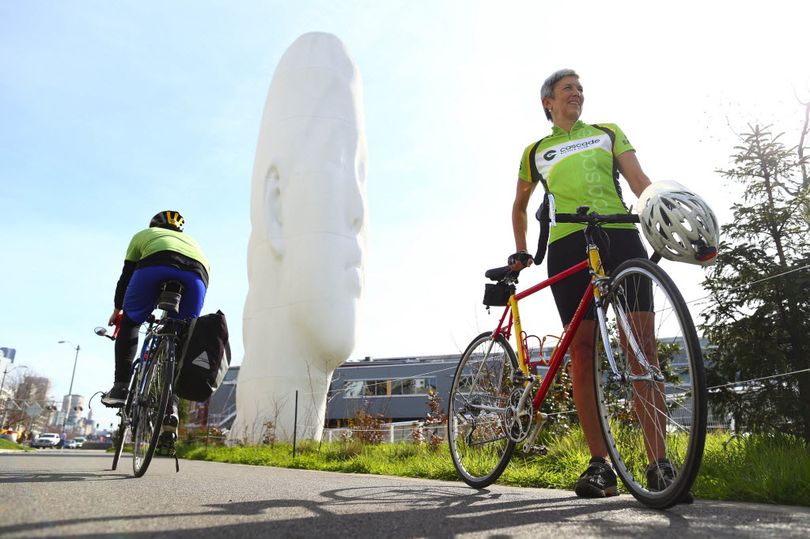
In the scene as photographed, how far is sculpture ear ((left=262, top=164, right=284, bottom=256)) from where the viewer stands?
45.4 ft

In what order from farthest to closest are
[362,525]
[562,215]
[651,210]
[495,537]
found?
[562,215] → [651,210] → [362,525] → [495,537]

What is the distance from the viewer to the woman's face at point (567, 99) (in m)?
3.25

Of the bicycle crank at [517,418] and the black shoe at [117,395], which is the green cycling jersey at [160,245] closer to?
the black shoe at [117,395]

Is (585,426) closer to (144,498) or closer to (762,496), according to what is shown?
(762,496)

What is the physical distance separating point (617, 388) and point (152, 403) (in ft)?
Answer: 8.98

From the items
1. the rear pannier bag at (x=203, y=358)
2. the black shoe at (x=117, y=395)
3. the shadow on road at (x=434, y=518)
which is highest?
the rear pannier bag at (x=203, y=358)

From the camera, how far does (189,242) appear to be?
153 inches

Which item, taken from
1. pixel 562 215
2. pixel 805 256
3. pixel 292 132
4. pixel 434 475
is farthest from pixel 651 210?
pixel 292 132

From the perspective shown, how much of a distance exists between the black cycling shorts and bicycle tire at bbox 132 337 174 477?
223 centimetres

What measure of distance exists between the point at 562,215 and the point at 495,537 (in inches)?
59.5

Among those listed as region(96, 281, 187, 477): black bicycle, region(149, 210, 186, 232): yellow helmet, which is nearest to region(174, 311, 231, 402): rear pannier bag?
region(96, 281, 187, 477): black bicycle

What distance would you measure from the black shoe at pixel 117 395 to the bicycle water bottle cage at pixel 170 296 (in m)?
0.60

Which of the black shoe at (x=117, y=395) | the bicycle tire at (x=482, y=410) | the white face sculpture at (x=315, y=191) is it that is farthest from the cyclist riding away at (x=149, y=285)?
the white face sculpture at (x=315, y=191)

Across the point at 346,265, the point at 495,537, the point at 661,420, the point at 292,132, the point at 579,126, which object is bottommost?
the point at 495,537
